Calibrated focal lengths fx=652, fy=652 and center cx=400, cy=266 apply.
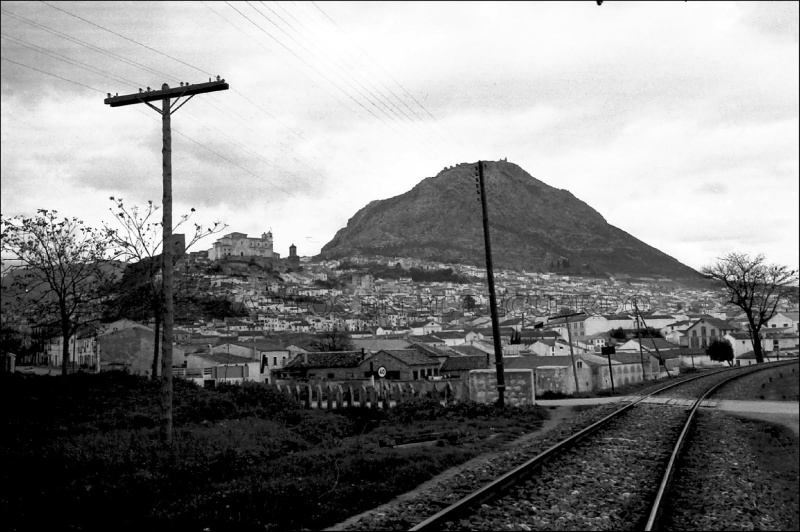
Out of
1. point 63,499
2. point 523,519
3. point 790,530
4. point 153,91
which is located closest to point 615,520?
point 523,519

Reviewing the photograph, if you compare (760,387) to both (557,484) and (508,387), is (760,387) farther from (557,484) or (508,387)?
(557,484)

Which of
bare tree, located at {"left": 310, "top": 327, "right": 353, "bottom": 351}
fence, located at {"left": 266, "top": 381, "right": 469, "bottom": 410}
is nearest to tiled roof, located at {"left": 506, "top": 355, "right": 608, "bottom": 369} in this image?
fence, located at {"left": 266, "top": 381, "right": 469, "bottom": 410}

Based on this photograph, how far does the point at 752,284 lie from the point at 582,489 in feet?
127

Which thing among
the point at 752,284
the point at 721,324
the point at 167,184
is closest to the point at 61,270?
the point at 167,184

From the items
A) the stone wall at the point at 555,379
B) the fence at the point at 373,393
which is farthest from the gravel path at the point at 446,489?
the stone wall at the point at 555,379

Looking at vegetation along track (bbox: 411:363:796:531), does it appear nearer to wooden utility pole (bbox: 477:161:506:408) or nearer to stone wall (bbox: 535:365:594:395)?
wooden utility pole (bbox: 477:161:506:408)

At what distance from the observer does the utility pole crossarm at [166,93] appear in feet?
50.3

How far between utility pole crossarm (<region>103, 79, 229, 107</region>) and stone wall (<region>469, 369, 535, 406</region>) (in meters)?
13.4

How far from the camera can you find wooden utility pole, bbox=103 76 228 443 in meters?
14.6

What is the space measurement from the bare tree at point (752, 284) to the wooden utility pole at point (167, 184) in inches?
1436

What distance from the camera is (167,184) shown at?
50.5ft

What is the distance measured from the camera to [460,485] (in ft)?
32.6

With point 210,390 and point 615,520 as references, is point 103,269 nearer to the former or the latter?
point 210,390

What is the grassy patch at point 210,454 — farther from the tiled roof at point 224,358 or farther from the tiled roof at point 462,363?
the tiled roof at point 224,358
